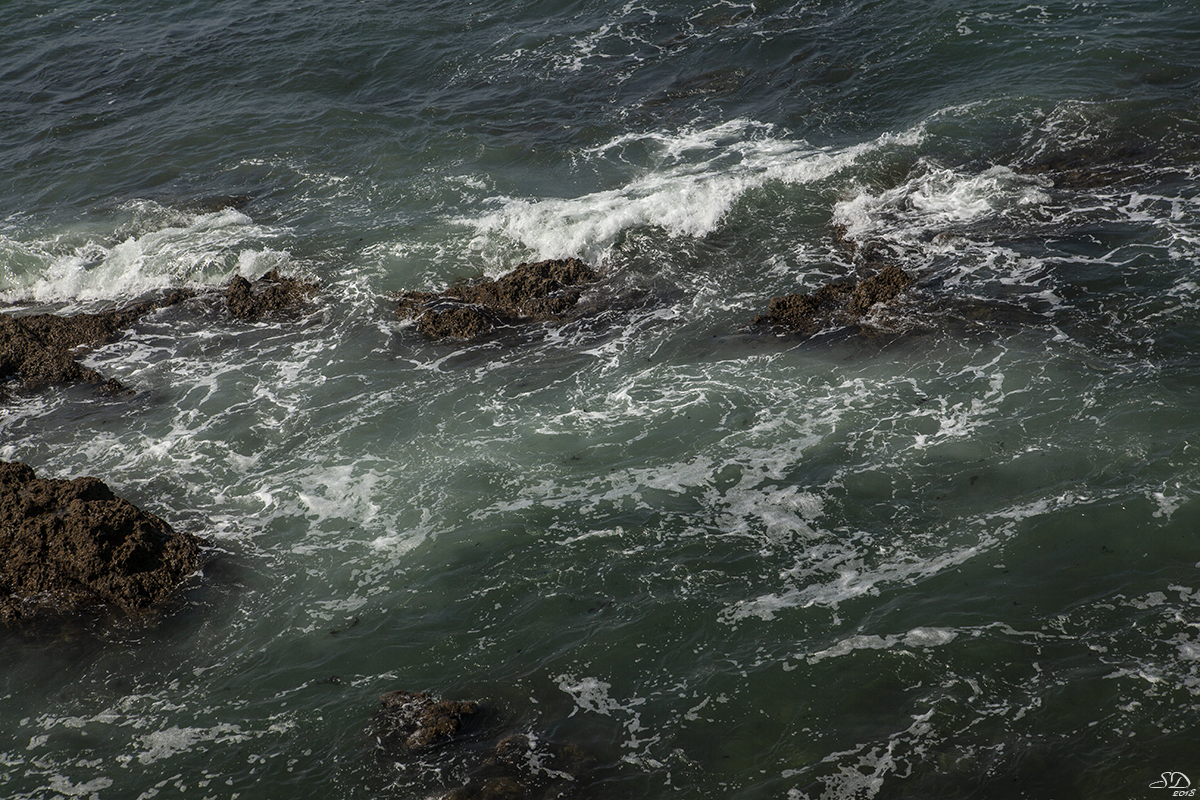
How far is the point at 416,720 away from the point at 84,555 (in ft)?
15.3

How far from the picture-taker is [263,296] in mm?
15297

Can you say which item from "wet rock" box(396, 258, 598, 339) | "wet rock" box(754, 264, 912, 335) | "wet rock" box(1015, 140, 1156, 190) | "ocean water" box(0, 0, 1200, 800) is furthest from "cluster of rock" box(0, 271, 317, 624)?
"wet rock" box(1015, 140, 1156, 190)

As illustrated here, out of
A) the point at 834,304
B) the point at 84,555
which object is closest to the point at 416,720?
the point at 84,555

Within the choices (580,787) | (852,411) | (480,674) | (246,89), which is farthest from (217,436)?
(246,89)

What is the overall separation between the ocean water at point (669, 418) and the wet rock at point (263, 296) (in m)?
0.34

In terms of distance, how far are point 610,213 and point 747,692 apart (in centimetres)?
998

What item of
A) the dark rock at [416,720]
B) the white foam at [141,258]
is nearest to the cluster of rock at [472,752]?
the dark rock at [416,720]

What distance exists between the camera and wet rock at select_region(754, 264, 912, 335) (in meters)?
13.1

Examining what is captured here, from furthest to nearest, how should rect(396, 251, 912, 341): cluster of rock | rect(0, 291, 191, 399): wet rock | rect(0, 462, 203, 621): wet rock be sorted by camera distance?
rect(0, 291, 191, 399): wet rock, rect(396, 251, 912, 341): cluster of rock, rect(0, 462, 203, 621): wet rock

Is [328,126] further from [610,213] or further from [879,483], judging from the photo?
[879,483]

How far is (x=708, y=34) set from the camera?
22.2 meters

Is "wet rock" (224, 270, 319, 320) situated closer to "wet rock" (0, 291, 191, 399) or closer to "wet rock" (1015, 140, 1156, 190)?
"wet rock" (0, 291, 191, 399)

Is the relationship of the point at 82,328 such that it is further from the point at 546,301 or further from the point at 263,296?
the point at 546,301

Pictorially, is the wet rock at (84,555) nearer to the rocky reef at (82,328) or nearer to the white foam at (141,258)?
the rocky reef at (82,328)
